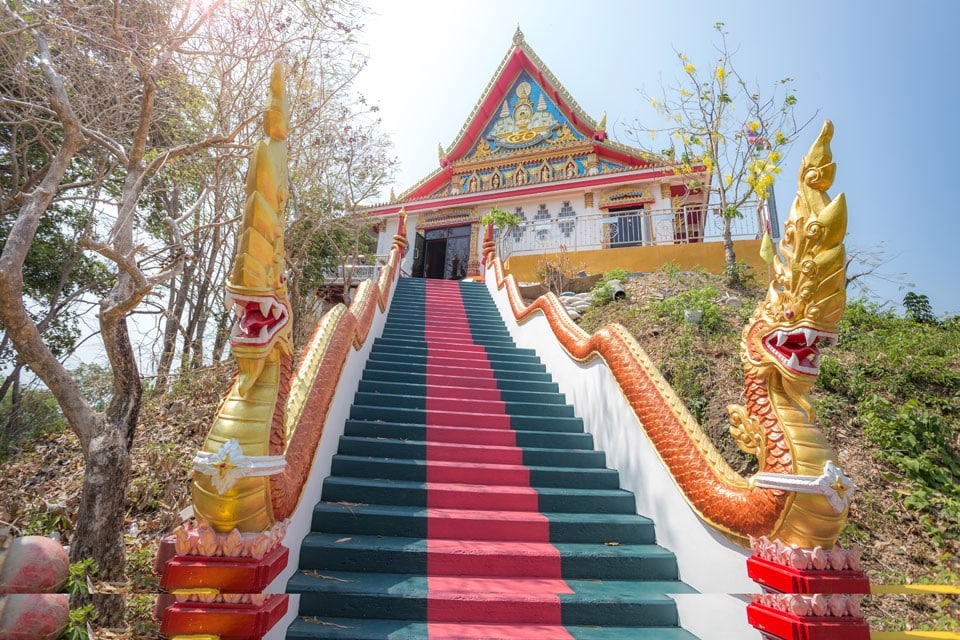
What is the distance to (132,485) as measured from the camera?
4984mm

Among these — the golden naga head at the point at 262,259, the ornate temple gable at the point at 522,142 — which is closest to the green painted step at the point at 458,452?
the golden naga head at the point at 262,259

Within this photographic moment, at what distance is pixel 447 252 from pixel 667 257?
8177mm

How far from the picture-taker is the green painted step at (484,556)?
2.66 meters

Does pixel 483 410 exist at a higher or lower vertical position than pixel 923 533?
higher

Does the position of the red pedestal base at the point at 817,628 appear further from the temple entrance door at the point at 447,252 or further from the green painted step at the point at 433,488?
the temple entrance door at the point at 447,252

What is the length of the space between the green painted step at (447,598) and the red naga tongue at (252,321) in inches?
56.1

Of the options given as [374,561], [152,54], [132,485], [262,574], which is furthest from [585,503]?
[152,54]

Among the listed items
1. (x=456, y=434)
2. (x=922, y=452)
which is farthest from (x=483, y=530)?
(x=922, y=452)

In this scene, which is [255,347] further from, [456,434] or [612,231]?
[612,231]

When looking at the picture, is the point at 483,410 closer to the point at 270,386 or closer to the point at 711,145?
the point at 270,386

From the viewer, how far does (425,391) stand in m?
4.97

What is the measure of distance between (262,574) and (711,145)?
9464mm

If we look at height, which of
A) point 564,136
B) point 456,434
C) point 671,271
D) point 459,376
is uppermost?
point 564,136

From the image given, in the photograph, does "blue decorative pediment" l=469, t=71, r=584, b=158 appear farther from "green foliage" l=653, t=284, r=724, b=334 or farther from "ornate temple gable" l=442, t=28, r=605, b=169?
"green foliage" l=653, t=284, r=724, b=334
